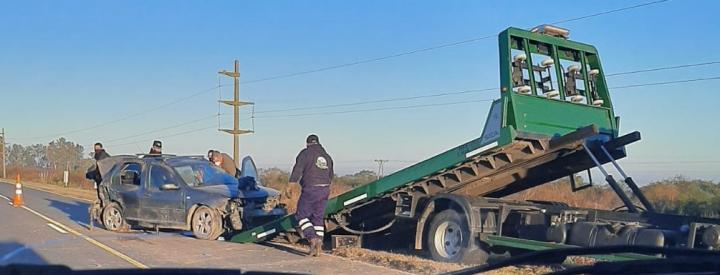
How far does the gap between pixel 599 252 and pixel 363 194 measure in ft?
20.9

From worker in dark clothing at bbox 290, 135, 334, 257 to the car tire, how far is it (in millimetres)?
5670

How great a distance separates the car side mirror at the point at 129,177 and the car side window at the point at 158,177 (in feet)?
2.69

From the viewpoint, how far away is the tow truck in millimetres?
8586

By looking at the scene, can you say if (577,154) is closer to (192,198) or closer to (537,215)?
(537,215)

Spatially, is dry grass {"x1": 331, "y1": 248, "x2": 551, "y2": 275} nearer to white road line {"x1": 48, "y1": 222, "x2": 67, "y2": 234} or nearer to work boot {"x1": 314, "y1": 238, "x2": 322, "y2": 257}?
work boot {"x1": 314, "y1": 238, "x2": 322, "y2": 257}

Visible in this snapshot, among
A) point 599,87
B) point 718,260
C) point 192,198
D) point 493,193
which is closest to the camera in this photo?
point 718,260

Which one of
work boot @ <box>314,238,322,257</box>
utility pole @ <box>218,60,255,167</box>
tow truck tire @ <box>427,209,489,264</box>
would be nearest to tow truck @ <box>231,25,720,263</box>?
tow truck tire @ <box>427,209,489,264</box>

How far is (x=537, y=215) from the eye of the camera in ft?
30.2

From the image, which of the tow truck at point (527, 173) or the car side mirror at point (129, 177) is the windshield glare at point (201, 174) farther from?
the tow truck at point (527, 173)

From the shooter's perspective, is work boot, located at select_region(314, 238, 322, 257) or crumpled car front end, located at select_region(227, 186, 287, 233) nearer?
work boot, located at select_region(314, 238, 322, 257)

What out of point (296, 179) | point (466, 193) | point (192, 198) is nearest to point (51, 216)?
point (192, 198)

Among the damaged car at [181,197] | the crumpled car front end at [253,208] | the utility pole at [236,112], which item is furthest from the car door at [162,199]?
the utility pole at [236,112]

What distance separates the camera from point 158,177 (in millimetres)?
14188

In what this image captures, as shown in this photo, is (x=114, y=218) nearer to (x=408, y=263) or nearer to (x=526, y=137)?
(x=408, y=263)
